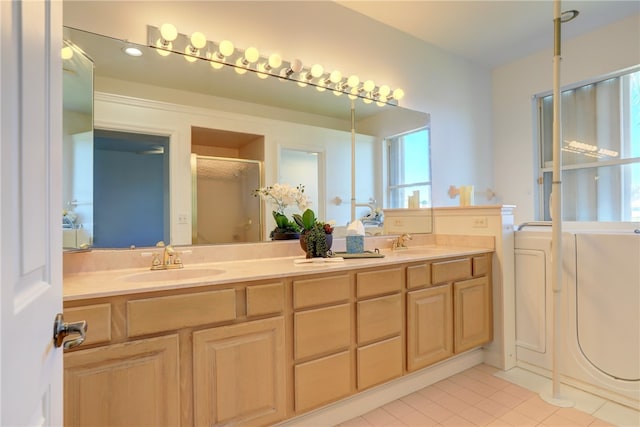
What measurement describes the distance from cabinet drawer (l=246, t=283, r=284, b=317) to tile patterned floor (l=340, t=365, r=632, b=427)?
85 cm

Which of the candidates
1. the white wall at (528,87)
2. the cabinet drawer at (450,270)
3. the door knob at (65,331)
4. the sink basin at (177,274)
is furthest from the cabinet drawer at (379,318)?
the white wall at (528,87)

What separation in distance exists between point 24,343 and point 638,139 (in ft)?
12.6

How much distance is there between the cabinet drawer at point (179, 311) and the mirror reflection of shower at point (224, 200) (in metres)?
0.59

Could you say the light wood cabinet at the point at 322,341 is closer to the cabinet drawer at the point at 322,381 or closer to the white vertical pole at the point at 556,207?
the cabinet drawer at the point at 322,381

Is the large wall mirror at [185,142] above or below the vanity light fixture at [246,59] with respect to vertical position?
below

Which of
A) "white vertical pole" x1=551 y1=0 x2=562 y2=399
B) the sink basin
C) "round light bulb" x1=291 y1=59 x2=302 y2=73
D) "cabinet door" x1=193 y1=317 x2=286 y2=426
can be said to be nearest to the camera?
"cabinet door" x1=193 y1=317 x2=286 y2=426

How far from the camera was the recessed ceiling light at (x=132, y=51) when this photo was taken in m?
1.67

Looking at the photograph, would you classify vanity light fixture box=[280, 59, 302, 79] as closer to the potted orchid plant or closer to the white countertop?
the potted orchid plant

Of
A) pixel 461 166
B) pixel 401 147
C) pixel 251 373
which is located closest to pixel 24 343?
pixel 251 373

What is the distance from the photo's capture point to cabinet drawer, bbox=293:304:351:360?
5.04 ft

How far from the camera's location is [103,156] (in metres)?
1.61

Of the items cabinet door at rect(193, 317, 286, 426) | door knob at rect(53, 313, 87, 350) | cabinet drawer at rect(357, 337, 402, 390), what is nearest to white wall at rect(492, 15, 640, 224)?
cabinet drawer at rect(357, 337, 402, 390)

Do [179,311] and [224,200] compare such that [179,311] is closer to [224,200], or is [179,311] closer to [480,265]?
[224,200]

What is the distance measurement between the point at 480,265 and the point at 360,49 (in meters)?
1.88
